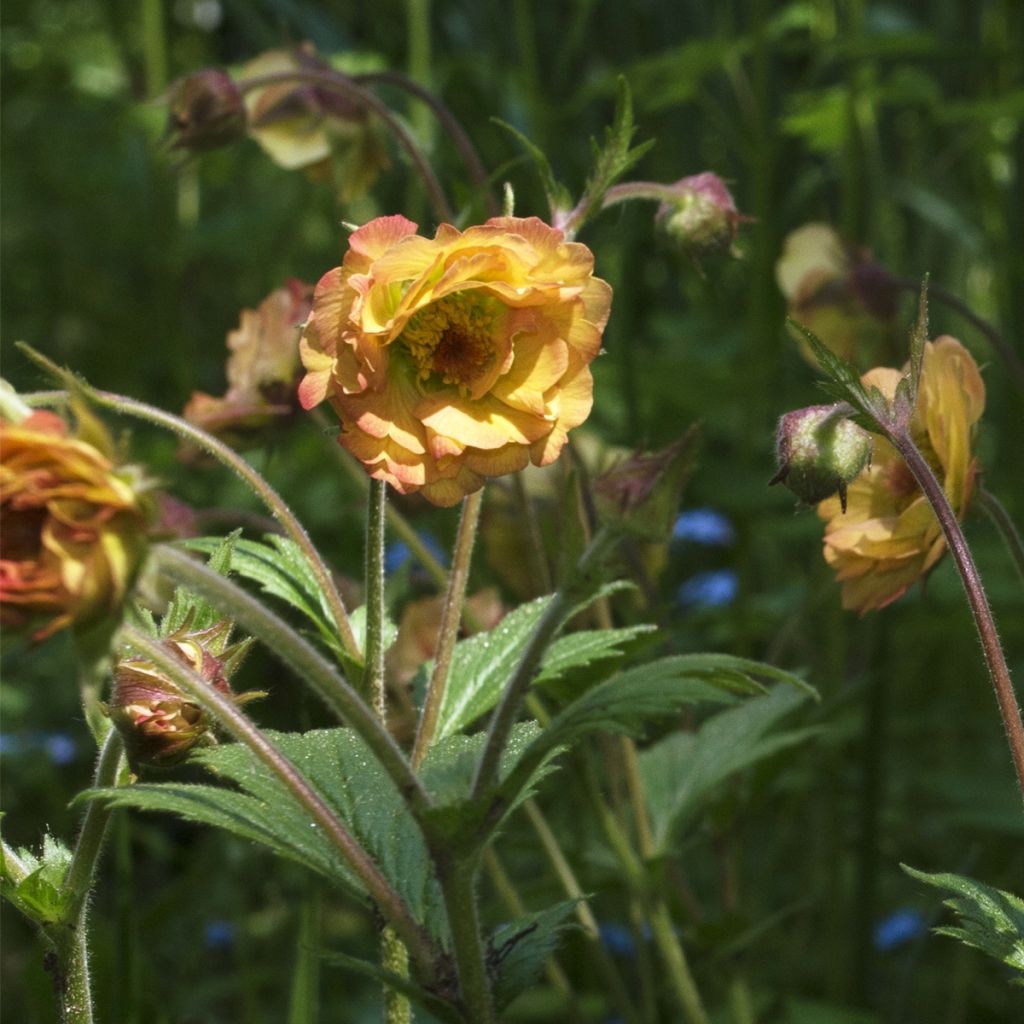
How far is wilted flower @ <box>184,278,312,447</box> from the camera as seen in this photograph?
110 cm

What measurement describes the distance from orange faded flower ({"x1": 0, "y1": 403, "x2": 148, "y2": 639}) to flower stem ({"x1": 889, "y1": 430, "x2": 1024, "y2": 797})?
34cm

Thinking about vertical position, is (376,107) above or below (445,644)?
above

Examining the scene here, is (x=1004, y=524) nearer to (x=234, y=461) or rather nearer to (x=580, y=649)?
(x=580, y=649)

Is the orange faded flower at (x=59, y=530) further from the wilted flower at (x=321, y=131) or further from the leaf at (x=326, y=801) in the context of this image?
the wilted flower at (x=321, y=131)

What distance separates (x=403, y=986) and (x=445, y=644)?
0.75 ft

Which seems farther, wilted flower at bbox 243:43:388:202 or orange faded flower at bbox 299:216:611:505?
wilted flower at bbox 243:43:388:202

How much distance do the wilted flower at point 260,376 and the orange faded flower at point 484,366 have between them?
0.35m

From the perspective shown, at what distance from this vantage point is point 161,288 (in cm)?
210

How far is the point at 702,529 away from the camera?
A: 6.62 feet

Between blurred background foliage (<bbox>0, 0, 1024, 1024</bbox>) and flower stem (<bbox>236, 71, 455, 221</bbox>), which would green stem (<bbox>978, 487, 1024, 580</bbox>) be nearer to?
blurred background foliage (<bbox>0, 0, 1024, 1024</bbox>)

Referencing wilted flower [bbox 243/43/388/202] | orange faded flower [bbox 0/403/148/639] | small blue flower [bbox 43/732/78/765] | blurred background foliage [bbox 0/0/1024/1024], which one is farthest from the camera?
small blue flower [bbox 43/732/78/765]

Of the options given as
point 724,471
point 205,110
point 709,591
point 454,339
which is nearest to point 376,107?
point 205,110

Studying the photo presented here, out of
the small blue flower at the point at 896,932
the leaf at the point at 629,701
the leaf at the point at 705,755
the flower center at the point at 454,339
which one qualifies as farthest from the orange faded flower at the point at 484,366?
the small blue flower at the point at 896,932

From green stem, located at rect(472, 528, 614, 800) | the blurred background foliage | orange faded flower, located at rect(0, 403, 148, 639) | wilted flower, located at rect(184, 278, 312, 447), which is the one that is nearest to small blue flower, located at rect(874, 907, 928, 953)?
the blurred background foliage
